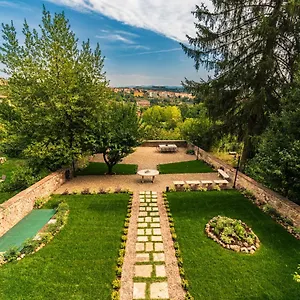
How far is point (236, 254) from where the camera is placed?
5.77 m

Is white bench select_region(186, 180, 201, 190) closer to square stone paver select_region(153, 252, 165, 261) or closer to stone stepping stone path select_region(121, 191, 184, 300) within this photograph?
stone stepping stone path select_region(121, 191, 184, 300)

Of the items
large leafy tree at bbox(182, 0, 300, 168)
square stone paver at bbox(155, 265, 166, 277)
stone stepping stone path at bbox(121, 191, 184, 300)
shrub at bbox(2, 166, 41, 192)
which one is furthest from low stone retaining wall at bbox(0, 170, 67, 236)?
large leafy tree at bbox(182, 0, 300, 168)

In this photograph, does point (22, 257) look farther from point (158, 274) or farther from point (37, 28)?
point (37, 28)

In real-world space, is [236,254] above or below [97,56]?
below

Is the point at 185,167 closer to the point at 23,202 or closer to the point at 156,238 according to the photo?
the point at 156,238

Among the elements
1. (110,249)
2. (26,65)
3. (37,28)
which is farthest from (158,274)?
(37,28)

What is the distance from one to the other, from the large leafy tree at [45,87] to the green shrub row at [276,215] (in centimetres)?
859

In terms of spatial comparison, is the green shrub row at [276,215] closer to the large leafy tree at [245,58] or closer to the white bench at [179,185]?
the white bench at [179,185]

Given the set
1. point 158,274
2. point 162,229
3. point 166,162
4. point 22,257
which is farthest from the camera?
point 166,162

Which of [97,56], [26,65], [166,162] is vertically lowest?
[166,162]

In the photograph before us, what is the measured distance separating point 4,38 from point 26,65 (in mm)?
1597

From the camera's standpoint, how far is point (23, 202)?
808 centimetres

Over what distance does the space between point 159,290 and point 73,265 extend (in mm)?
2294

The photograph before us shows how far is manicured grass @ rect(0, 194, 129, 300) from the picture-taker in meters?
4.52
